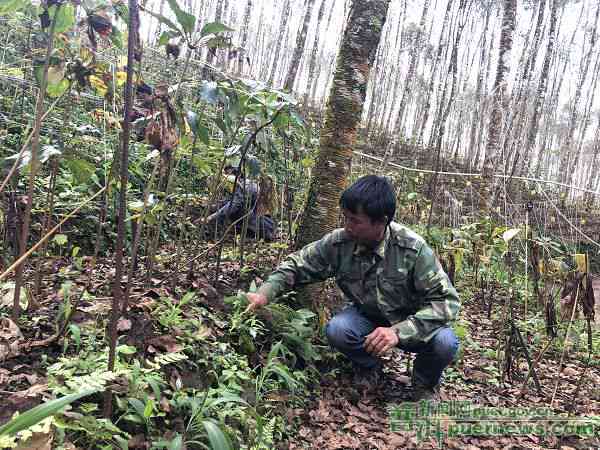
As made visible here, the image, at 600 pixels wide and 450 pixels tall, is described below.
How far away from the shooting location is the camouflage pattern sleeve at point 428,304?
2464 mm

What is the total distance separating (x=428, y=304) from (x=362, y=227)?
62 centimetres

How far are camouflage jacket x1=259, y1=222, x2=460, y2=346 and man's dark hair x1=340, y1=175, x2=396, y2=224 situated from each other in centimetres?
32

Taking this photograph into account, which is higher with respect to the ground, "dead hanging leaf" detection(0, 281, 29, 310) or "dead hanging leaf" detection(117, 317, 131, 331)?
"dead hanging leaf" detection(0, 281, 29, 310)

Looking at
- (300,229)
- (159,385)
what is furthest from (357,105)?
(159,385)

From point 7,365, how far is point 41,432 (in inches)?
22.8

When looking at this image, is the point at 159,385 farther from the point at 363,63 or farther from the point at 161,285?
the point at 363,63

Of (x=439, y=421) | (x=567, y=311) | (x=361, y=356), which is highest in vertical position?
(x=567, y=311)

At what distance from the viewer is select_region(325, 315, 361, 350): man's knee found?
271 centimetres

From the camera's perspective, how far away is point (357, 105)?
324 cm

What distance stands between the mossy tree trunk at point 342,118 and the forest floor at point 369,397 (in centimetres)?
84

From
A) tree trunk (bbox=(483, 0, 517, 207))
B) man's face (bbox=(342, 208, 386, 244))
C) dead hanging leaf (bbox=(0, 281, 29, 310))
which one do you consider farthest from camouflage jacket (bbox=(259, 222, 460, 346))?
tree trunk (bbox=(483, 0, 517, 207))

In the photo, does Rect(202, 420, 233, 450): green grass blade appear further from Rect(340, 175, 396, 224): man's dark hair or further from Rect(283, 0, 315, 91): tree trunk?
Rect(283, 0, 315, 91): tree trunk

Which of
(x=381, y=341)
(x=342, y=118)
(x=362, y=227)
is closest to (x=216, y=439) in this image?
(x=381, y=341)

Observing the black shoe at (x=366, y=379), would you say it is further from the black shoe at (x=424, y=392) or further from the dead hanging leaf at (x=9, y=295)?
the dead hanging leaf at (x=9, y=295)
